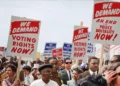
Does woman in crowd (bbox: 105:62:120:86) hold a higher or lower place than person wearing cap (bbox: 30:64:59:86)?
higher

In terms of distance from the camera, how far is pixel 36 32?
1073 centimetres

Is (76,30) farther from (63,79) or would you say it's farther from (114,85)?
(114,85)

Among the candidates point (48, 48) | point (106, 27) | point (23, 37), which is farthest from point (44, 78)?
point (48, 48)

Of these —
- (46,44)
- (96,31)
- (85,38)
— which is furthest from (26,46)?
(46,44)

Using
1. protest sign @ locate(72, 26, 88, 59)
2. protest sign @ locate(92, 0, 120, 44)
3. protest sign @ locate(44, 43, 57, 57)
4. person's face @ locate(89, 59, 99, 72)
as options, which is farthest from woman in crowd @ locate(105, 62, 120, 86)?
protest sign @ locate(44, 43, 57, 57)

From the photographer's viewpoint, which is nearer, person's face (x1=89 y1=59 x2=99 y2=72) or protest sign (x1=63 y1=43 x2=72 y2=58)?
person's face (x1=89 y1=59 x2=99 y2=72)

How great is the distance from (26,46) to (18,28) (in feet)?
1.88

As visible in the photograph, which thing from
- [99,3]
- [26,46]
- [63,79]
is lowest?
[63,79]

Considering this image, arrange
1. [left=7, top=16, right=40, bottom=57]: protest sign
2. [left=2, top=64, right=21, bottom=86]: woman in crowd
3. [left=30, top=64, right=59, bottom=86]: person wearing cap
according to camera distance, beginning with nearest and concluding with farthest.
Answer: [left=30, top=64, right=59, bottom=86]: person wearing cap → [left=2, top=64, right=21, bottom=86]: woman in crowd → [left=7, top=16, right=40, bottom=57]: protest sign

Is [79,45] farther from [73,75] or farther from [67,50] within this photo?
[67,50]

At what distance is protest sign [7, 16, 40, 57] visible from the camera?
1033 cm

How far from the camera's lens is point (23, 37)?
34.4 feet

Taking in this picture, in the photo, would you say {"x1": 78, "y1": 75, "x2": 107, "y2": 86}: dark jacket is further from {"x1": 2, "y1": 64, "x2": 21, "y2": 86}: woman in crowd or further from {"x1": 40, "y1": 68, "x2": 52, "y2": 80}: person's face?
{"x1": 2, "y1": 64, "x2": 21, "y2": 86}: woman in crowd

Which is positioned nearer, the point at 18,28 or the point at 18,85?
the point at 18,85
